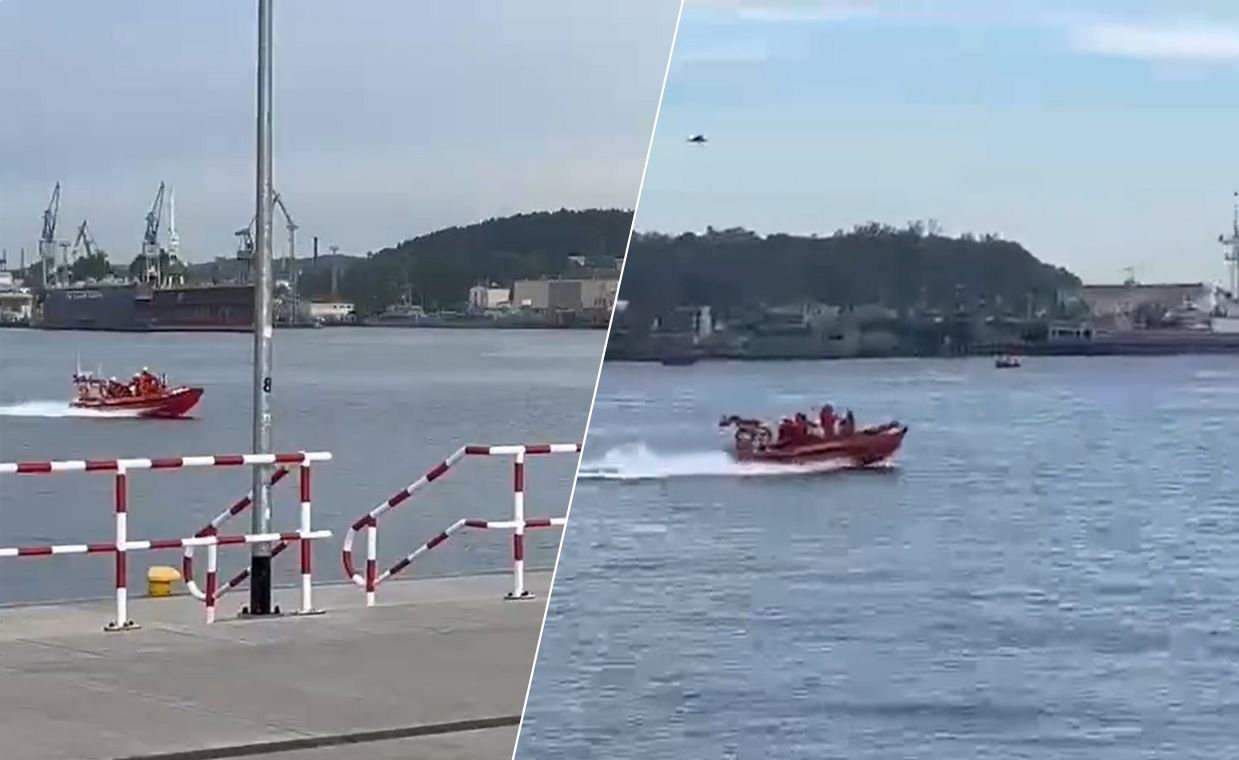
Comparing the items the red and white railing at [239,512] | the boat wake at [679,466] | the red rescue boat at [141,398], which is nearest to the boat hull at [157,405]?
the red rescue boat at [141,398]

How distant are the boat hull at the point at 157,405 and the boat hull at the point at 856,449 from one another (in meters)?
21.3

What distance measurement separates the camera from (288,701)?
7355 mm

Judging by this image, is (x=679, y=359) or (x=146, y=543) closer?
(x=146, y=543)

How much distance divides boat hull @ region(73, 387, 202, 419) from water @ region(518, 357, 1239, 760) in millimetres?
17489

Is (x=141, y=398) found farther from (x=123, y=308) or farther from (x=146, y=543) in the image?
(x=146, y=543)

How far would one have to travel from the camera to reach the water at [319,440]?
1978 centimetres

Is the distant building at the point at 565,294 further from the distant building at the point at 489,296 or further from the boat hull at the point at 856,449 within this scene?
the boat hull at the point at 856,449

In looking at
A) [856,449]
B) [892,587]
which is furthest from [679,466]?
[856,449]

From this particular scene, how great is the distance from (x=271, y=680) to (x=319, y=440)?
44421 mm

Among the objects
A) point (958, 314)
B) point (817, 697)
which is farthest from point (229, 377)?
point (817, 697)

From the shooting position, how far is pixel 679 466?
24484 mm

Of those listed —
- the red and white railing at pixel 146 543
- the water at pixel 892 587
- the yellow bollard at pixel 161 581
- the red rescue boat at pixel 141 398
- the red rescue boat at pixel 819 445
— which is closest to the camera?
the red and white railing at pixel 146 543

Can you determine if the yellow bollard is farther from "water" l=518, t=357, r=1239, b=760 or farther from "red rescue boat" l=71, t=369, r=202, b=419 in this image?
"red rescue boat" l=71, t=369, r=202, b=419

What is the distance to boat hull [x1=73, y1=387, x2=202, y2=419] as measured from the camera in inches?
2036
